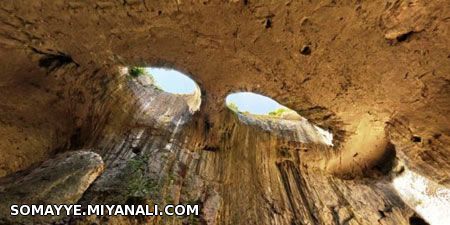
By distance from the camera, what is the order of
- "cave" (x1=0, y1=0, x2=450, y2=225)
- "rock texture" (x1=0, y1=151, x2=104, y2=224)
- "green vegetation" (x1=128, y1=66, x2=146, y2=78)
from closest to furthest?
"rock texture" (x1=0, y1=151, x2=104, y2=224) → "cave" (x1=0, y1=0, x2=450, y2=225) → "green vegetation" (x1=128, y1=66, x2=146, y2=78)

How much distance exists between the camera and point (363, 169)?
29.2ft

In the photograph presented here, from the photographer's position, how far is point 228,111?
8461mm

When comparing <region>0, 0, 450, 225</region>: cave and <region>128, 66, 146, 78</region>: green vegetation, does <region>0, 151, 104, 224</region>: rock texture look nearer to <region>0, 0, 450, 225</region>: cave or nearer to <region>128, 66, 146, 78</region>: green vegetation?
<region>0, 0, 450, 225</region>: cave

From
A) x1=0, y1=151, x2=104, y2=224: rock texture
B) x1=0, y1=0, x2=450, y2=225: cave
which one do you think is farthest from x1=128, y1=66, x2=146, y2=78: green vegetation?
x1=0, y1=151, x2=104, y2=224: rock texture

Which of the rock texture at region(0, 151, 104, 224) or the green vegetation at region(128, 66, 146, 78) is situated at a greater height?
the green vegetation at region(128, 66, 146, 78)

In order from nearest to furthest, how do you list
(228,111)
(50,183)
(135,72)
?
(50,183) < (228,111) < (135,72)

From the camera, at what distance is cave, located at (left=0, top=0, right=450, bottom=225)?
189 inches

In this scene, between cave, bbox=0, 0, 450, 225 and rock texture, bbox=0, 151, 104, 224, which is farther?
cave, bbox=0, 0, 450, 225

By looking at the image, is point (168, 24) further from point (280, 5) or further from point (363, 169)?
point (363, 169)

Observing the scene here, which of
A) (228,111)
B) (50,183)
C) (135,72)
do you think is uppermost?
(135,72)

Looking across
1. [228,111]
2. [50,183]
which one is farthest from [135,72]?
[50,183]

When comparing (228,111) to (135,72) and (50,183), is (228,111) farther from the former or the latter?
(50,183)

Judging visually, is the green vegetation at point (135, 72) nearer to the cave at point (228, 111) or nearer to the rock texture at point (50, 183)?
the cave at point (228, 111)

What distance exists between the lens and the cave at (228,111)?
4801mm
